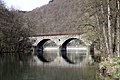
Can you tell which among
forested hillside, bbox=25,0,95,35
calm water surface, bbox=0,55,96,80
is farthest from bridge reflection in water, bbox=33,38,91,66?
forested hillside, bbox=25,0,95,35

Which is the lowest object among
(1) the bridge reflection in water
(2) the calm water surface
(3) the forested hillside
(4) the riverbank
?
(2) the calm water surface

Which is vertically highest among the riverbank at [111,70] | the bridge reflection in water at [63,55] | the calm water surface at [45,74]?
the bridge reflection in water at [63,55]

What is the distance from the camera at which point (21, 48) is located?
7481 cm

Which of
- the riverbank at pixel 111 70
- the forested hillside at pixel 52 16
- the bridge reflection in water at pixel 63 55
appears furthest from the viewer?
the forested hillside at pixel 52 16

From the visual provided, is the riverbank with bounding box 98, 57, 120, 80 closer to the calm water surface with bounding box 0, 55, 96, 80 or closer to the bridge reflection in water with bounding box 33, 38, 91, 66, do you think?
the calm water surface with bounding box 0, 55, 96, 80

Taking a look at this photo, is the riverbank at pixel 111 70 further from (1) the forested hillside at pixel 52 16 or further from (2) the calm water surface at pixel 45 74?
(1) the forested hillside at pixel 52 16

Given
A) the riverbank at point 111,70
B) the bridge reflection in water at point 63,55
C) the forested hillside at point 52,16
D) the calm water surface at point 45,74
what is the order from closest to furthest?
the riverbank at point 111,70
the calm water surface at point 45,74
the bridge reflection in water at point 63,55
the forested hillside at point 52,16

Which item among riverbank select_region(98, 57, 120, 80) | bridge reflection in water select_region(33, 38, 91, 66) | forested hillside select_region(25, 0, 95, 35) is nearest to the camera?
riverbank select_region(98, 57, 120, 80)

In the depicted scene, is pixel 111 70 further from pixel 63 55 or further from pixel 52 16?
pixel 52 16

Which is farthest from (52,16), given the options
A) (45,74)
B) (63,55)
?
(45,74)

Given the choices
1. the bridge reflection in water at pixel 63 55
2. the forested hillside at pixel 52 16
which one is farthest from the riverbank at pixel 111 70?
the forested hillside at pixel 52 16

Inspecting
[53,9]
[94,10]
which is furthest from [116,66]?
[53,9]

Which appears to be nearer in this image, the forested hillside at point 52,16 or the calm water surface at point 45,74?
the calm water surface at point 45,74

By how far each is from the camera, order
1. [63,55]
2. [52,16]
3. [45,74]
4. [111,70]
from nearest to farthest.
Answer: [111,70] < [45,74] < [63,55] < [52,16]
